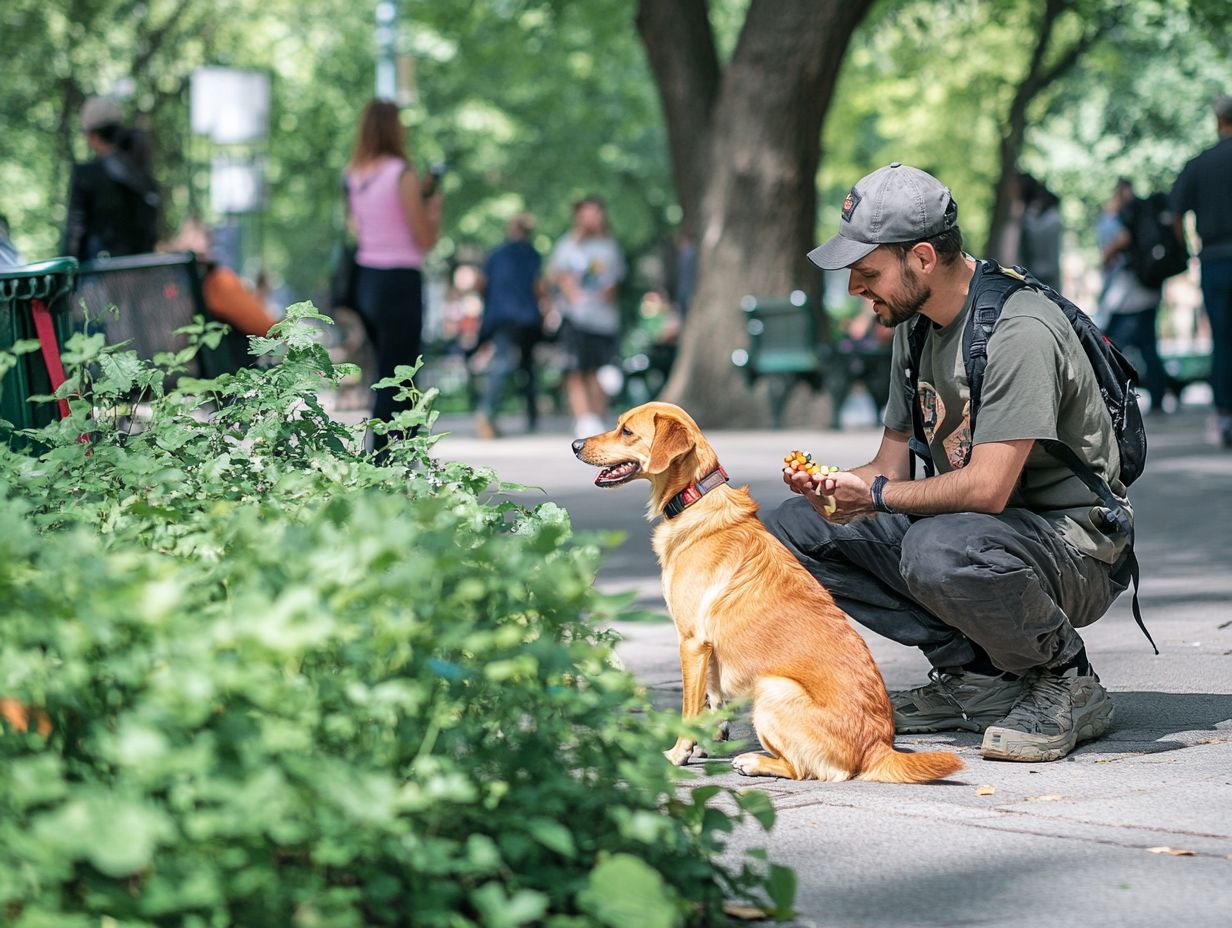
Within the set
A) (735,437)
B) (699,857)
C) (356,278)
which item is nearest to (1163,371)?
(735,437)

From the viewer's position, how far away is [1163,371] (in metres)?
17.6

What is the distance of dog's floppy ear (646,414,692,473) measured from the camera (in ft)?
15.8

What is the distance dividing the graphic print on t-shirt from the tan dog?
1.70 feet

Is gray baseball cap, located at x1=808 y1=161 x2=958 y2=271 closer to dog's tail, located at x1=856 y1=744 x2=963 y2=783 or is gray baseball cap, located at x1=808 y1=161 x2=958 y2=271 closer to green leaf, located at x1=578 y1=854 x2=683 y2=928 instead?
dog's tail, located at x1=856 y1=744 x2=963 y2=783

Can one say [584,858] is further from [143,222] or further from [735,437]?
[735,437]

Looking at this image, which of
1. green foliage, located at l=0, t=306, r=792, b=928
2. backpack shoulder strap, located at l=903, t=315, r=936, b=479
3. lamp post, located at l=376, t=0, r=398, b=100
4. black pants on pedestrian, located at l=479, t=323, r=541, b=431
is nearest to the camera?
green foliage, located at l=0, t=306, r=792, b=928

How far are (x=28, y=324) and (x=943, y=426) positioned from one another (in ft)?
8.39

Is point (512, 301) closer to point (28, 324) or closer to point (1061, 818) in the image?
point (28, 324)

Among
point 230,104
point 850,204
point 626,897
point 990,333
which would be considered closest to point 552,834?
point 626,897

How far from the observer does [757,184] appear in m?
15.7

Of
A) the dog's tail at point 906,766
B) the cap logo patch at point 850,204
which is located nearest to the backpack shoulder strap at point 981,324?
the cap logo patch at point 850,204

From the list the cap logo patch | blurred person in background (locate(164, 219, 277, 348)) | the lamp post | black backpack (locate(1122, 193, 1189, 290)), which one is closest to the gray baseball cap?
the cap logo patch

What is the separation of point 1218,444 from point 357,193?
7005mm

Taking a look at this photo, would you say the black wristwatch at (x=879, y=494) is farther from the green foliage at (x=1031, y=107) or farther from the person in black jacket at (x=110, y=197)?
the green foliage at (x=1031, y=107)
